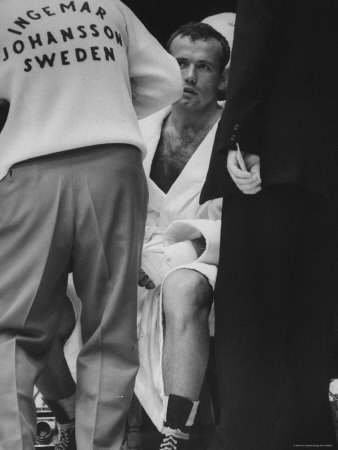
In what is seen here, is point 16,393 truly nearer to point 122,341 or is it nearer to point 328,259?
point 122,341

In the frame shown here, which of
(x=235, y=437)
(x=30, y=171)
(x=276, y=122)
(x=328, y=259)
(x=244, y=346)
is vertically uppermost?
(x=276, y=122)

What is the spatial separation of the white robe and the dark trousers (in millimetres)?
278

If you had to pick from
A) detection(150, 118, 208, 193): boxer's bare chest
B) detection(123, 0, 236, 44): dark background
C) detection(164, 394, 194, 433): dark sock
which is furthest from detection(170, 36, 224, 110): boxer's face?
detection(164, 394, 194, 433): dark sock

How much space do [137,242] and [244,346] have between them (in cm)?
44

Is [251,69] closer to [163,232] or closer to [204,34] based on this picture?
[163,232]

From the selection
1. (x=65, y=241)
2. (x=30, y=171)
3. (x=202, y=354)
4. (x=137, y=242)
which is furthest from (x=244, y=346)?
(x=30, y=171)

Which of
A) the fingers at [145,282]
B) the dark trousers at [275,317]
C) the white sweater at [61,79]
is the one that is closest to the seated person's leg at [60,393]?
the fingers at [145,282]

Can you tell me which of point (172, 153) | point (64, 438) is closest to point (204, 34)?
point (172, 153)

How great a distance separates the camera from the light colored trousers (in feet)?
7.74

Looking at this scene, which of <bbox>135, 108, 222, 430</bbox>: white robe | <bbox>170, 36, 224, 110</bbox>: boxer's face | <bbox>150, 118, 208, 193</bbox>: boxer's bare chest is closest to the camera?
<bbox>135, 108, 222, 430</bbox>: white robe

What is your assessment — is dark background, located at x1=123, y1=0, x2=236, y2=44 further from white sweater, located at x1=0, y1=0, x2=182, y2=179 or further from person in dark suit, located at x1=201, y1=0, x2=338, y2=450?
person in dark suit, located at x1=201, y1=0, x2=338, y2=450

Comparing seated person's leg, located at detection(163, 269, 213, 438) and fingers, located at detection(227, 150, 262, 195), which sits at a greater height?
fingers, located at detection(227, 150, 262, 195)

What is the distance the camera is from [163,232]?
313cm

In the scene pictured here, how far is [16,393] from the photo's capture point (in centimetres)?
229
